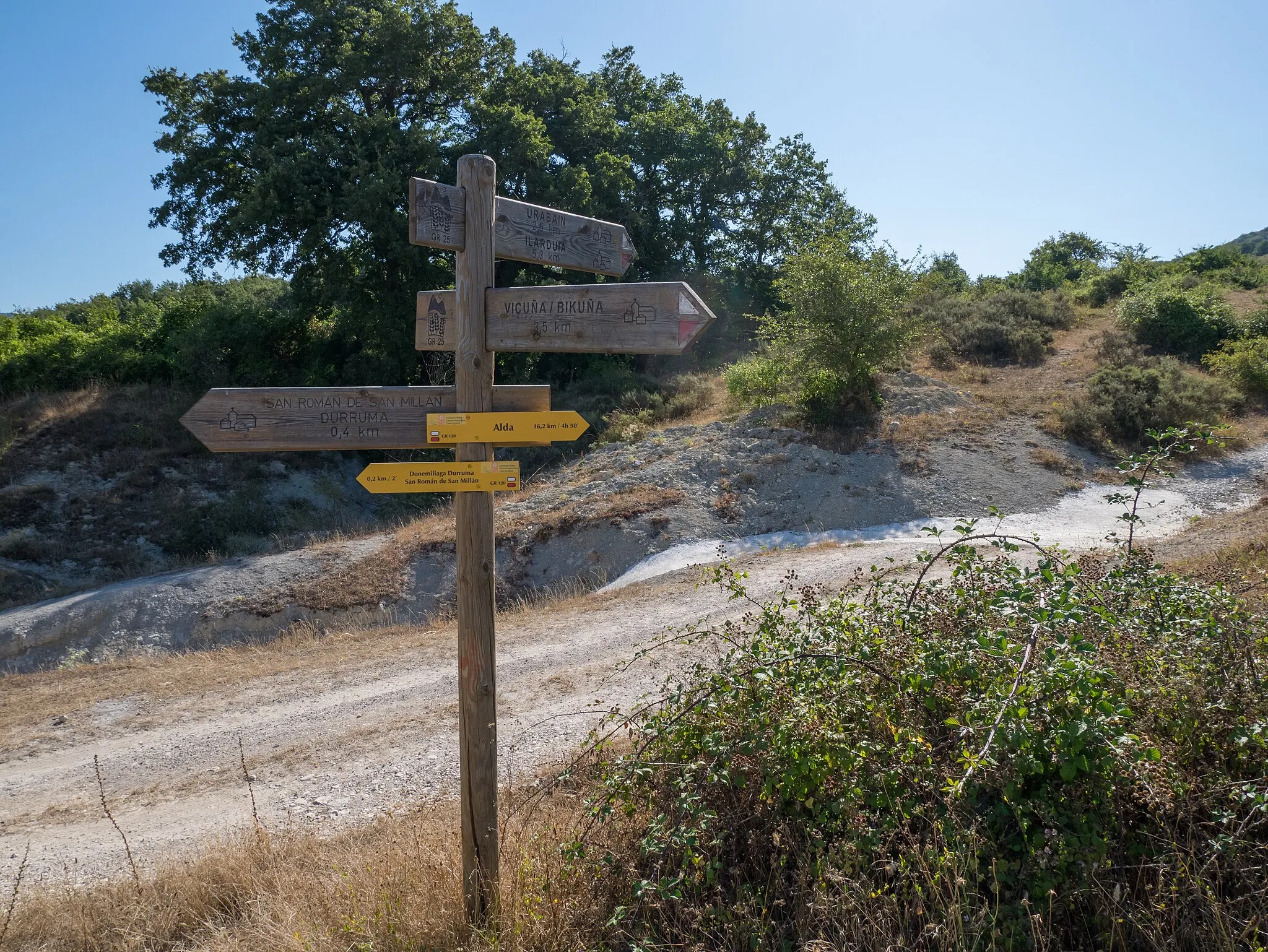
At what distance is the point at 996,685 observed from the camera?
279 centimetres

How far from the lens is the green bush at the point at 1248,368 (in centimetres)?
1947

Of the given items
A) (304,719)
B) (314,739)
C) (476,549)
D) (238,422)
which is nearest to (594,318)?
(476,549)

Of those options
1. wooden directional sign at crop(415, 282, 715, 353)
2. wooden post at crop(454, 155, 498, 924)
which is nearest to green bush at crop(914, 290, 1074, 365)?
wooden directional sign at crop(415, 282, 715, 353)

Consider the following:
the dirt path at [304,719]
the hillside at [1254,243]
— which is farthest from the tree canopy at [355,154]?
the hillside at [1254,243]

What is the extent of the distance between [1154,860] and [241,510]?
21430 millimetres

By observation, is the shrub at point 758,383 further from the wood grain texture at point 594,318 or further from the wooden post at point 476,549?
the wooden post at point 476,549

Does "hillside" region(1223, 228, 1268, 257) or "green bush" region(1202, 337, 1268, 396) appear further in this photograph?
"hillside" region(1223, 228, 1268, 257)

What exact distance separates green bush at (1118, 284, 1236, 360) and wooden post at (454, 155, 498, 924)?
24098mm

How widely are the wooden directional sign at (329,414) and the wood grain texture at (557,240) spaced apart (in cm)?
65

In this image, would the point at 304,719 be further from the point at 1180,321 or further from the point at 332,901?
the point at 1180,321

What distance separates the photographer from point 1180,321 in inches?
898

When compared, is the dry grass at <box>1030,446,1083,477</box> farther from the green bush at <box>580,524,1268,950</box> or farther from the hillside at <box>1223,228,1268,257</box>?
the hillside at <box>1223,228,1268,257</box>

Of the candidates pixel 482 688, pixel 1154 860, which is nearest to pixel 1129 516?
pixel 1154 860

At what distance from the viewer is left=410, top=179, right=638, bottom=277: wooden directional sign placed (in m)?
3.47
